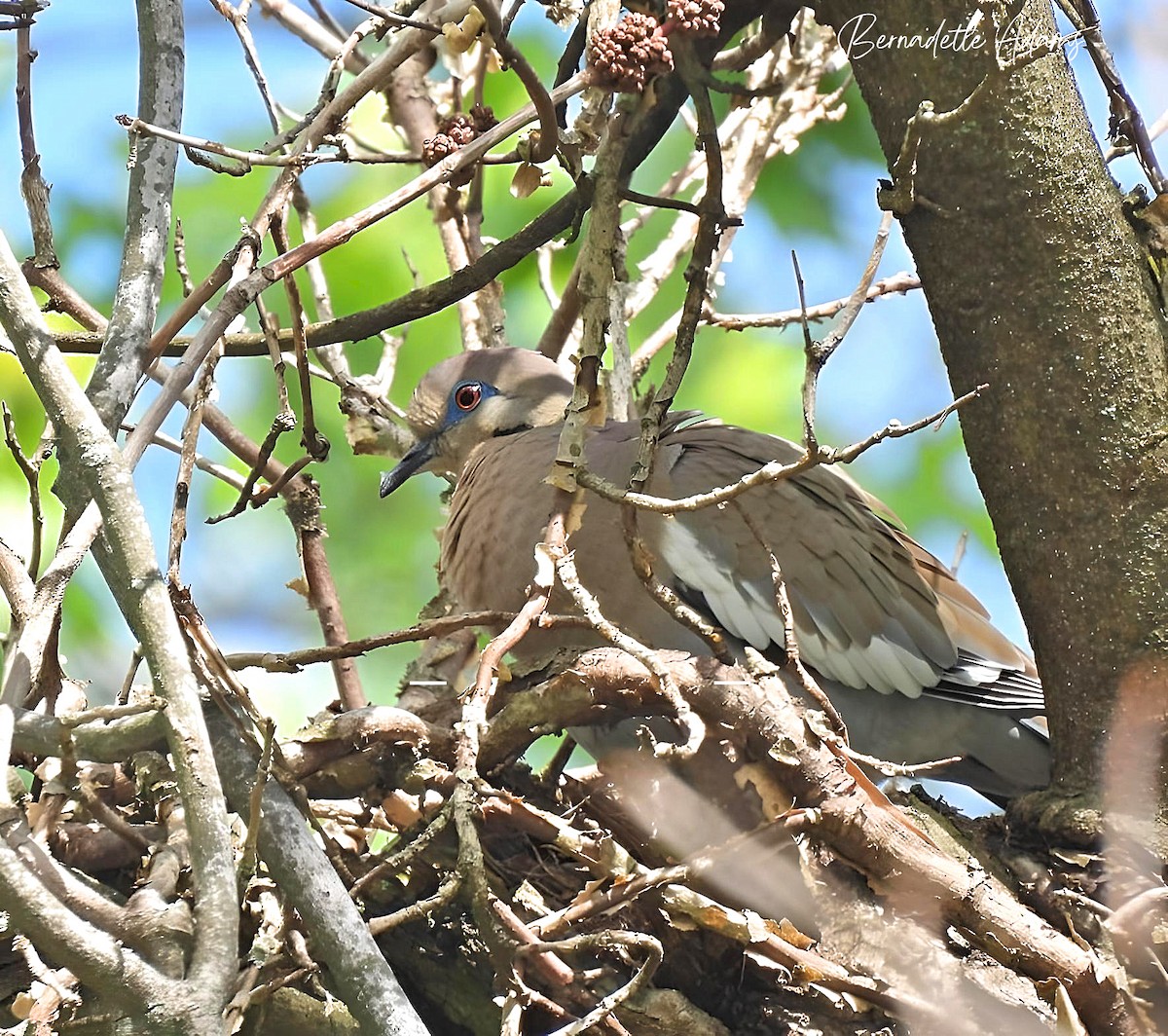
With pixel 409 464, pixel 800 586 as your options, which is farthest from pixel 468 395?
pixel 800 586

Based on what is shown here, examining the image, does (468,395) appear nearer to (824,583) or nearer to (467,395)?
(467,395)

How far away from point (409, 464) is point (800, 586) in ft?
3.55

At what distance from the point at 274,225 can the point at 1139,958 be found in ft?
5.35

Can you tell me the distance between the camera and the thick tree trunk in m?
2.04

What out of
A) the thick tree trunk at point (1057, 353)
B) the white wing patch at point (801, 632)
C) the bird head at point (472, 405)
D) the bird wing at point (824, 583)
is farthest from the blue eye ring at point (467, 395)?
the thick tree trunk at point (1057, 353)

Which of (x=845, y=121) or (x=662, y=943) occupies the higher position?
(x=845, y=121)

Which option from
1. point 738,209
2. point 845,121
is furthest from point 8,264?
point 845,121

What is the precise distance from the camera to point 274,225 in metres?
1.95

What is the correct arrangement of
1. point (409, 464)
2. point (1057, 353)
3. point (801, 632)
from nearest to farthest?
point (1057, 353)
point (801, 632)
point (409, 464)

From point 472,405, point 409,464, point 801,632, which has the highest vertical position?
point 472,405

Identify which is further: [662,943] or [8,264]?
[662,943]

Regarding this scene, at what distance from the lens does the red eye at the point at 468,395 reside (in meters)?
3.26

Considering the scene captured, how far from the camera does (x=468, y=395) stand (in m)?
3.27

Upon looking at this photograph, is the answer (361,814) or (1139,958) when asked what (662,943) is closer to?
(361,814)
